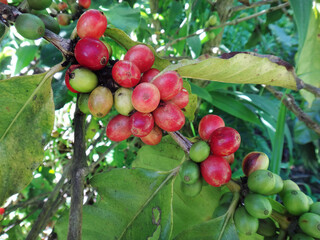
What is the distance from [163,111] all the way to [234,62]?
185 mm

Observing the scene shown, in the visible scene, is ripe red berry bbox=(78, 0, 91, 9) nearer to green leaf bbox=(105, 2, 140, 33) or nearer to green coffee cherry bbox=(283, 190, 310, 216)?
green leaf bbox=(105, 2, 140, 33)

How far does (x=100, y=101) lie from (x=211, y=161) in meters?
0.30

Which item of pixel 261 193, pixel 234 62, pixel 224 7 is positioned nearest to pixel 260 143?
pixel 224 7

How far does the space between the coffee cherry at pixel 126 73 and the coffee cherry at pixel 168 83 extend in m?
0.05

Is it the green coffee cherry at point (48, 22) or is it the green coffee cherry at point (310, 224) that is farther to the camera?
the green coffee cherry at point (48, 22)

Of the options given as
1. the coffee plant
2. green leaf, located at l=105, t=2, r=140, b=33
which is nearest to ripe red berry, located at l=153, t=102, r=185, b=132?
the coffee plant

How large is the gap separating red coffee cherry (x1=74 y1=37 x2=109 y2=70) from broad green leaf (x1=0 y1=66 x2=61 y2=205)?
0.29 ft

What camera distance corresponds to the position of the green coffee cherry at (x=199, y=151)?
66cm

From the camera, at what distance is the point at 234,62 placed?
0.58 m

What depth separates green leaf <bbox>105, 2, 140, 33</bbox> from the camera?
963 millimetres

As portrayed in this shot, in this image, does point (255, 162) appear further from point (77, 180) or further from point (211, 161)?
point (77, 180)

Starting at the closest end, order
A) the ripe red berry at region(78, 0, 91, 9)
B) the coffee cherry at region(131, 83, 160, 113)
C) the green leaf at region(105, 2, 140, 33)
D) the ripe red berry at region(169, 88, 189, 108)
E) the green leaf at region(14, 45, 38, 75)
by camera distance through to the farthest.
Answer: the coffee cherry at region(131, 83, 160, 113) → the ripe red berry at region(169, 88, 189, 108) → the green leaf at region(105, 2, 140, 33) → the ripe red berry at region(78, 0, 91, 9) → the green leaf at region(14, 45, 38, 75)

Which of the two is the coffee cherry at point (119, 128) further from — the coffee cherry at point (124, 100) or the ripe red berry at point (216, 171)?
the ripe red berry at point (216, 171)

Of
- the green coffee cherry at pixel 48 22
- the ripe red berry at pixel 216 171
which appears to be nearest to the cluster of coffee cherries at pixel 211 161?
the ripe red berry at pixel 216 171
